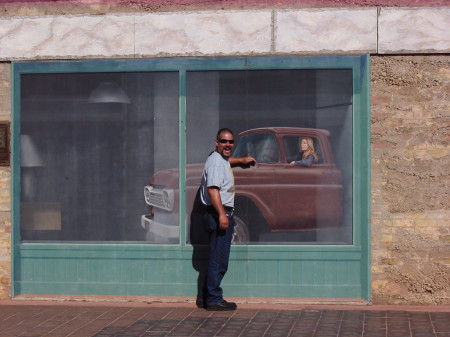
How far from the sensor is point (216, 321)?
33.9 feet

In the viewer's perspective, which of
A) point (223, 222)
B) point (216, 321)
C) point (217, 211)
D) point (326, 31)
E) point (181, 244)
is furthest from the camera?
point (181, 244)

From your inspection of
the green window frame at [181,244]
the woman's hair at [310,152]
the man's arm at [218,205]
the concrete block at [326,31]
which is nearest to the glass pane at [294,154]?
A: the woman's hair at [310,152]

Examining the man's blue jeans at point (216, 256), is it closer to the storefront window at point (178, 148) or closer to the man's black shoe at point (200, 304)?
the man's black shoe at point (200, 304)

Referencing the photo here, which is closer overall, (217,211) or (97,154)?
(217,211)

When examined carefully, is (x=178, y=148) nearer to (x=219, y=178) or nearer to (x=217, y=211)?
(x=219, y=178)

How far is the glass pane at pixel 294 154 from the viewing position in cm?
1153

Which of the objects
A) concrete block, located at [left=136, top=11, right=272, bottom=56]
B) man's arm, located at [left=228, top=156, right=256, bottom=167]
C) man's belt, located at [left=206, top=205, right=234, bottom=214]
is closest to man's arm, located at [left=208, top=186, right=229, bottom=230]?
man's belt, located at [left=206, top=205, right=234, bottom=214]

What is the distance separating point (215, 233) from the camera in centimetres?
1113

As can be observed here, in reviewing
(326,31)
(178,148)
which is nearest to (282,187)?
(178,148)

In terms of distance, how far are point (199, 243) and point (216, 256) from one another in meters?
0.57

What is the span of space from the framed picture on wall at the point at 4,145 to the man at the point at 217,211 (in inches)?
93.6

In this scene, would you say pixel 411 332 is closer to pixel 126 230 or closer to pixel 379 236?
pixel 379 236

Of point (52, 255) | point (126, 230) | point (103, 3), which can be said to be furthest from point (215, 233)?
point (103, 3)

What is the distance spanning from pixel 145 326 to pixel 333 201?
2731 mm
